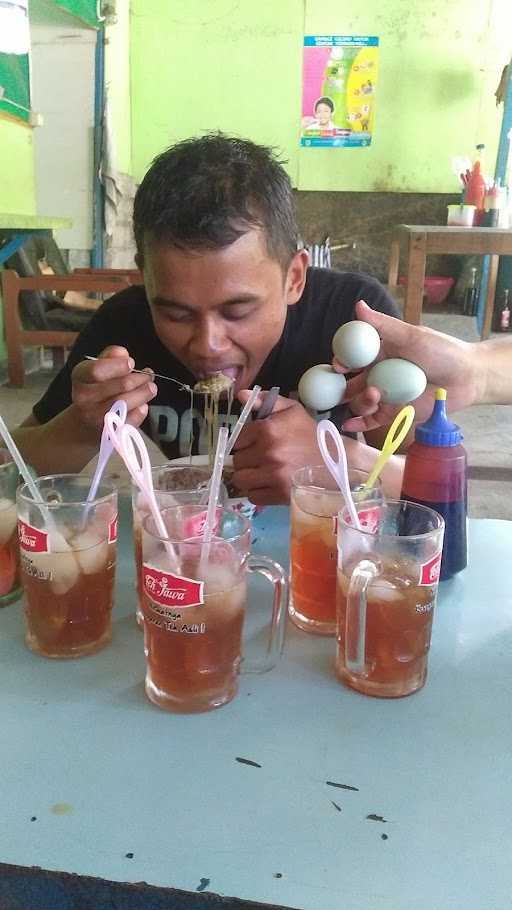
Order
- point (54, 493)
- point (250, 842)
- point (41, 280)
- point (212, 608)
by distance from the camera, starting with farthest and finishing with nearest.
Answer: point (41, 280) < point (54, 493) < point (212, 608) < point (250, 842)

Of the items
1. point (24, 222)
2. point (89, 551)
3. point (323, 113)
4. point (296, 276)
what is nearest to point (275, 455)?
point (89, 551)

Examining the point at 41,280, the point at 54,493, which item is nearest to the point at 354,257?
the point at 41,280

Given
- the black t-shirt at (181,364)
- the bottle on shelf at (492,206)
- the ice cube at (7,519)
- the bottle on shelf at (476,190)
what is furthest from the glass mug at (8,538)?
the bottle on shelf at (476,190)

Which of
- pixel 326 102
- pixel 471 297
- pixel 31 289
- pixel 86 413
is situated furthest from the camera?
pixel 326 102

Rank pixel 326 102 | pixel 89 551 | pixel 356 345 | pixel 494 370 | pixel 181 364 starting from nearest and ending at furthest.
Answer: pixel 89 551
pixel 356 345
pixel 494 370
pixel 181 364
pixel 326 102

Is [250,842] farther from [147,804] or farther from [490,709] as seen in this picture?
[490,709]

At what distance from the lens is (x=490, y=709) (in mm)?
633

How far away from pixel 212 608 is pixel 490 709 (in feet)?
0.84

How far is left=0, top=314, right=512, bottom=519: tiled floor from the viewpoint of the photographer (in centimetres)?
265

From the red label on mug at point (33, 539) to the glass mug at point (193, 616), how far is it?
0.32 ft

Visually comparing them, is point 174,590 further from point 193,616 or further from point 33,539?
point 33,539

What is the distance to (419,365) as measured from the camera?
1.07 meters

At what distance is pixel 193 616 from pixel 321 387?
1.40 ft

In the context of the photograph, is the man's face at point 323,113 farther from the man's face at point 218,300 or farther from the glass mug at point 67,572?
the glass mug at point 67,572
